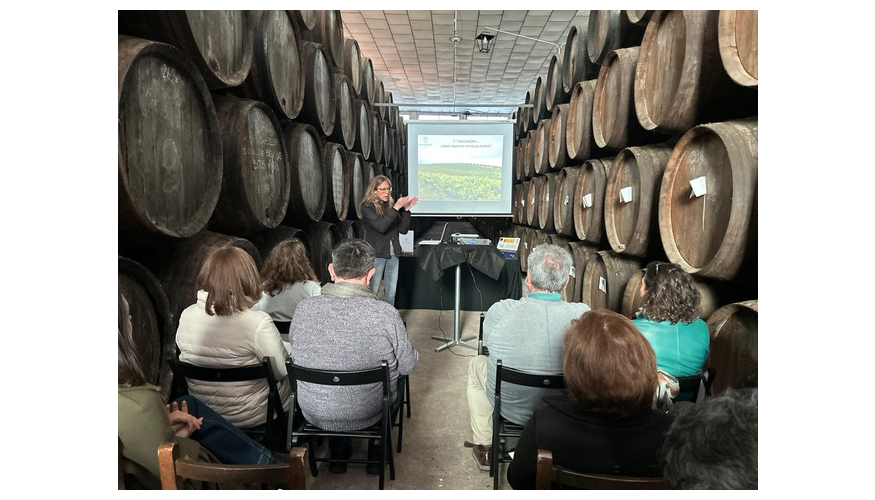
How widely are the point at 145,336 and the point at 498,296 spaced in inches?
147

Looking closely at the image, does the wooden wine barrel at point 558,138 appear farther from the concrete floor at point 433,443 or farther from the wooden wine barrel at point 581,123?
the concrete floor at point 433,443

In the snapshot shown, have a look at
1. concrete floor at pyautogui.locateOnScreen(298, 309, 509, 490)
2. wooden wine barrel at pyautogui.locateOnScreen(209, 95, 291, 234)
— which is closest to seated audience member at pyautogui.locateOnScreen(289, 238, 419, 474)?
concrete floor at pyautogui.locateOnScreen(298, 309, 509, 490)

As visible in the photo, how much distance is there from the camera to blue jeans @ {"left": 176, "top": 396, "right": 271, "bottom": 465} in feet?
5.16

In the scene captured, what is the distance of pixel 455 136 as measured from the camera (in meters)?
6.67

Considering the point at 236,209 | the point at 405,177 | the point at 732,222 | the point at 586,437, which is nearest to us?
the point at 586,437

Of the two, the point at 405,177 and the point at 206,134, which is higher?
the point at 405,177

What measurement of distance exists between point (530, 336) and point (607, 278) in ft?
5.08

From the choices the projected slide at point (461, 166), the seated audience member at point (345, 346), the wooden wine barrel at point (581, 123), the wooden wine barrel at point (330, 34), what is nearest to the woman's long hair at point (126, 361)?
the seated audience member at point (345, 346)

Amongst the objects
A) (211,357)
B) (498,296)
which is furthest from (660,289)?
(498,296)

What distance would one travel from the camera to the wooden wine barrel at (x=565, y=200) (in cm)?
451

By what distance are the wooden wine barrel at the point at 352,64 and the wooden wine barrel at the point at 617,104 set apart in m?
2.82

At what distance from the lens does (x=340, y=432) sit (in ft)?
6.57

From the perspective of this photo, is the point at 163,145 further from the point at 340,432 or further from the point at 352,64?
the point at 352,64

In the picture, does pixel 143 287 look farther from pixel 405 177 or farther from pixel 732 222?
pixel 405 177
